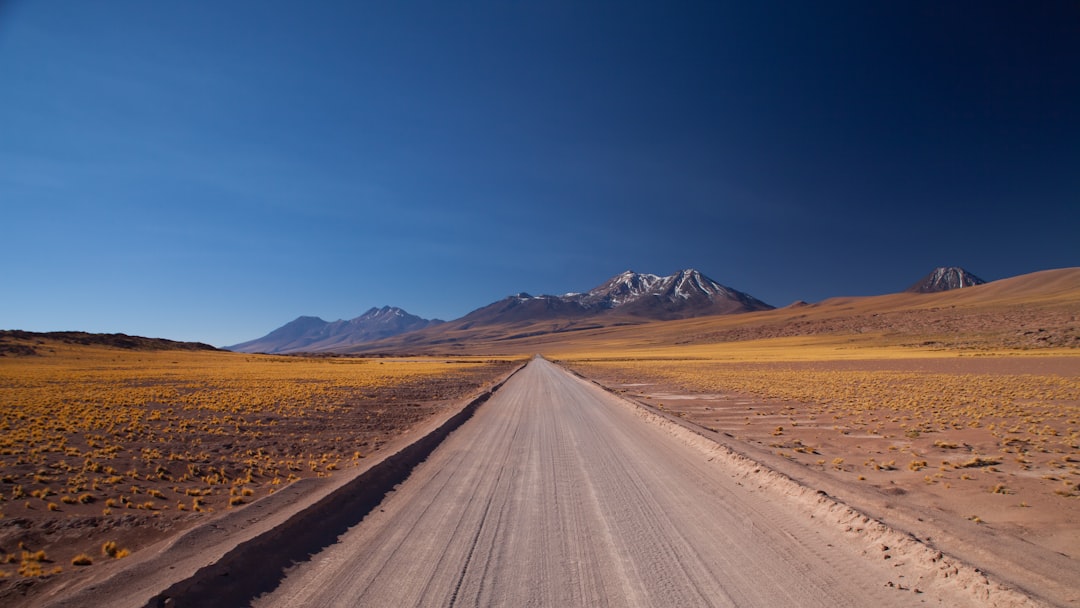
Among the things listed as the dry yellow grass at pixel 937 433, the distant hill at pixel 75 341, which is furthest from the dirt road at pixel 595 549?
the distant hill at pixel 75 341

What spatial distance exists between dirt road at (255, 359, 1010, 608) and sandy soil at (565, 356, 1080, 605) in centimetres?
123

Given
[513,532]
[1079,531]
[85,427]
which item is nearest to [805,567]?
[513,532]

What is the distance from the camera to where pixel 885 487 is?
8375 millimetres

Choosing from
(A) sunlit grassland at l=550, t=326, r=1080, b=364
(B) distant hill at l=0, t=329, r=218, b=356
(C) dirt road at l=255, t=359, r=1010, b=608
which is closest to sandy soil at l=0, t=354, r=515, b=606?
(C) dirt road at l=255, t=359, r=1010, b=608

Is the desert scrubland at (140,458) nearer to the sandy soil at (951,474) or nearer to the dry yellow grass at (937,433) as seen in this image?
the sandy soil at (951,474)

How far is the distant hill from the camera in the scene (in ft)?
209

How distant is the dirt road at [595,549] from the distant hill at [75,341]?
3316 inches

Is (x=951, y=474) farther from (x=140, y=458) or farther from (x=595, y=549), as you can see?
(x=140, y=458)

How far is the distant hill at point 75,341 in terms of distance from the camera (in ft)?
209

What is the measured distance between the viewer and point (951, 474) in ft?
30.1

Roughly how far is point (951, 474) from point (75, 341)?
11620 cm

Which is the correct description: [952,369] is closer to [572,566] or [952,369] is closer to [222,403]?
[572,566]

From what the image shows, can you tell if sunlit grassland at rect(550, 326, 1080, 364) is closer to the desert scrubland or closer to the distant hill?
the desert scrubland

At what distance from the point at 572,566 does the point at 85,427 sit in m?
16.6
